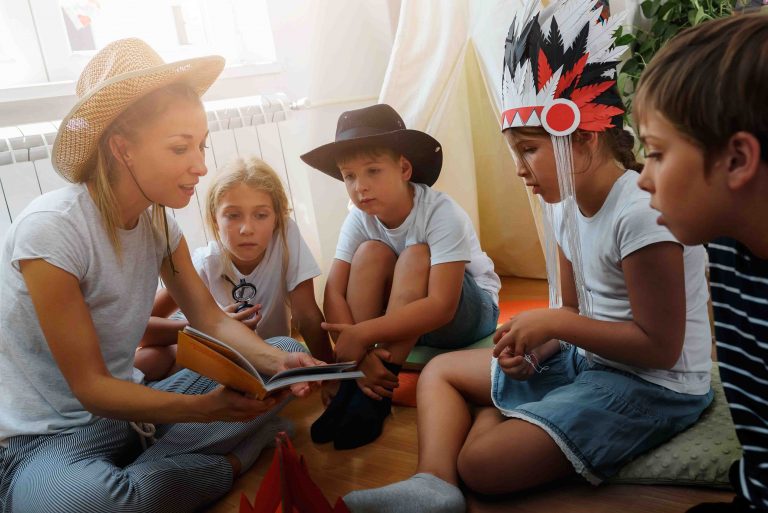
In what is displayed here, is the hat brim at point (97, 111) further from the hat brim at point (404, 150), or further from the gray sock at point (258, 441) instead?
the gray sock at point (258, 441)

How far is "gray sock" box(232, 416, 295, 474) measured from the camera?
1256 millimetres

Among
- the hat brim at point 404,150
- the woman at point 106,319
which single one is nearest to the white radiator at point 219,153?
the hat brim at point 404,150

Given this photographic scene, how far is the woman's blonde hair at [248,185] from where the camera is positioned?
5.07ft

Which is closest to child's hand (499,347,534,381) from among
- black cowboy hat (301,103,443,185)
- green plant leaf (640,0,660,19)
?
black cowboy hat (301,103,443,185)

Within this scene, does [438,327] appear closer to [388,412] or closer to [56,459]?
[388,412]

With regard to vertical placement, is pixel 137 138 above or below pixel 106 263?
above

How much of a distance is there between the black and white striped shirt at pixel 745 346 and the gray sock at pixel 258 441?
2.79ft

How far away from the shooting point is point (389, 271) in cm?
156

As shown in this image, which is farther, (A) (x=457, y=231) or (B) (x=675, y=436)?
(A) (x=457, y=231)

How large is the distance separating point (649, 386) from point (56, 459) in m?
0.96

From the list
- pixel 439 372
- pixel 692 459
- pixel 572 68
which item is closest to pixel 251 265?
pixel 439 372

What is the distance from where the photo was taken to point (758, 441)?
0.79 metres

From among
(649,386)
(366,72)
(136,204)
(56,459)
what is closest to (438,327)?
(649,386)

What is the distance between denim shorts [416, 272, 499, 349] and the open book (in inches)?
21.1
